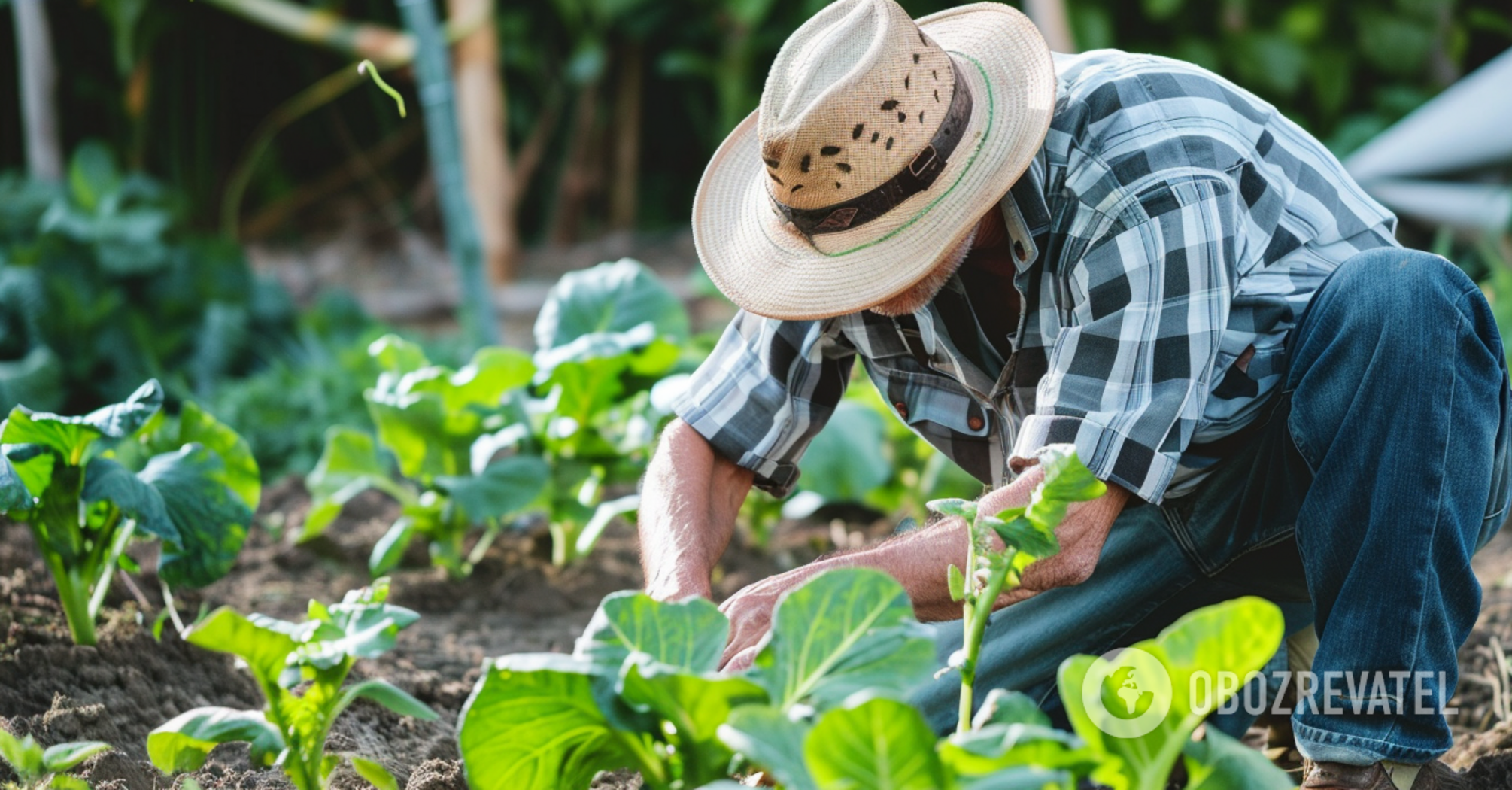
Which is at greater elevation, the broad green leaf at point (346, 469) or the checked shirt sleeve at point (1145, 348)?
the checked shirt sleeve at point (1145, 348)

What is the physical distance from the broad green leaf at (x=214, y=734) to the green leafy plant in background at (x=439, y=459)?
3.49ft

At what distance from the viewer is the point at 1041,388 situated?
1713 millimetres

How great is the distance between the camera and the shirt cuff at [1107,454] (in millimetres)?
1633

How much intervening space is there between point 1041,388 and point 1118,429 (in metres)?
0.11

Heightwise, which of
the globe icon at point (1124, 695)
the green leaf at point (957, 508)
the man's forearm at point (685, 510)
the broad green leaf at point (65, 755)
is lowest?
the man's forearm at point (685, 510)

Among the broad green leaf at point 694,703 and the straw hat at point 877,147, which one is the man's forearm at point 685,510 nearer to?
the straw hat at point 877,147

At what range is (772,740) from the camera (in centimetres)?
115

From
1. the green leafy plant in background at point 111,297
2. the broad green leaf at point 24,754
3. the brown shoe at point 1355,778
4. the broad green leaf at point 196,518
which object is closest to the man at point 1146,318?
the brown shoe at point 1355,778

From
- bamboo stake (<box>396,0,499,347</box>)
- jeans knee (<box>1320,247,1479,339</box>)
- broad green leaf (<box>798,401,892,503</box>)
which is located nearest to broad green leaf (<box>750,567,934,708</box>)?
jeans knee (<box>1320,247,1479,339</box>)

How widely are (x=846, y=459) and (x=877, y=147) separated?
1209mm

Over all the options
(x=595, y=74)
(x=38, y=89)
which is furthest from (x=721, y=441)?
(x=595, y=74)

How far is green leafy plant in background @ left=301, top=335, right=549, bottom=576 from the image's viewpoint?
2611 mm

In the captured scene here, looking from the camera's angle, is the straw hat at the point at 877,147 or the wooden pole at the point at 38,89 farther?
the wooden pole at the point at 38,89

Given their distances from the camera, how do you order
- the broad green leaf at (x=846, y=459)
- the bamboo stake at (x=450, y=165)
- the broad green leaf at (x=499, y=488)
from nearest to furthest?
the broad green leaf at (x=499, y=488)
the broad green leaf at (x=846, y=459)
the bamboo stake at (x=450, y=165)
